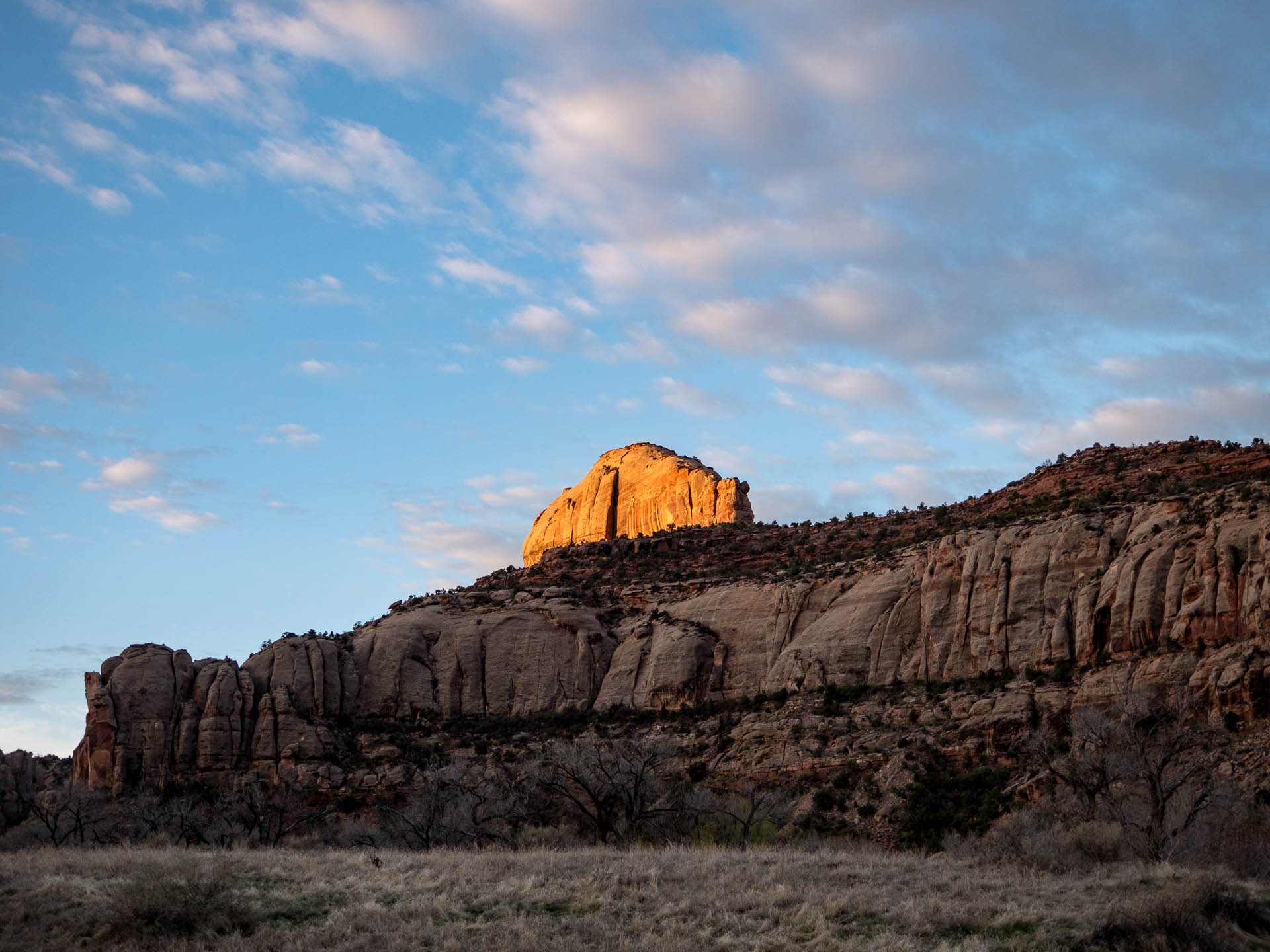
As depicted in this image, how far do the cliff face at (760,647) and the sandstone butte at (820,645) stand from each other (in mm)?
124

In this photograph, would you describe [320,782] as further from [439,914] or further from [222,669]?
[439,914]

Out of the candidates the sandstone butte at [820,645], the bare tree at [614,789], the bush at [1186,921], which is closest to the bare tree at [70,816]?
the sandstone butte at [820,645]

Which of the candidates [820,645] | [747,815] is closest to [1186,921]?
[747,815]

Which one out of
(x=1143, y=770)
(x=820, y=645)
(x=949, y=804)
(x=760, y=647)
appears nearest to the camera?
(x=1143, y=770)

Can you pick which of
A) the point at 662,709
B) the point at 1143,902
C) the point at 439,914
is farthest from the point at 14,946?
the point at 662,709

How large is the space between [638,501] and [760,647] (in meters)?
44.2

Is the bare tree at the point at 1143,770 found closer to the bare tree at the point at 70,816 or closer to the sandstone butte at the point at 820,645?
the sandstone butte at the point at 820,645

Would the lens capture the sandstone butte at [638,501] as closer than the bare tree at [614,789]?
No

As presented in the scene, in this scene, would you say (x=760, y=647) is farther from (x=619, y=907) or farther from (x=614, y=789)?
(x=619, y=907)

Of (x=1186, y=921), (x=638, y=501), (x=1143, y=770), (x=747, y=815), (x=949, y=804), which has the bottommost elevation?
(x=747, y=815)

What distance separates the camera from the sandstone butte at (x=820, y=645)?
4550 cm

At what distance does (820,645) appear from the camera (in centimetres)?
5772

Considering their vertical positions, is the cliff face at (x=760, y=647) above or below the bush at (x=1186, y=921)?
above

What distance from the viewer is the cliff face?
44.8 meters
